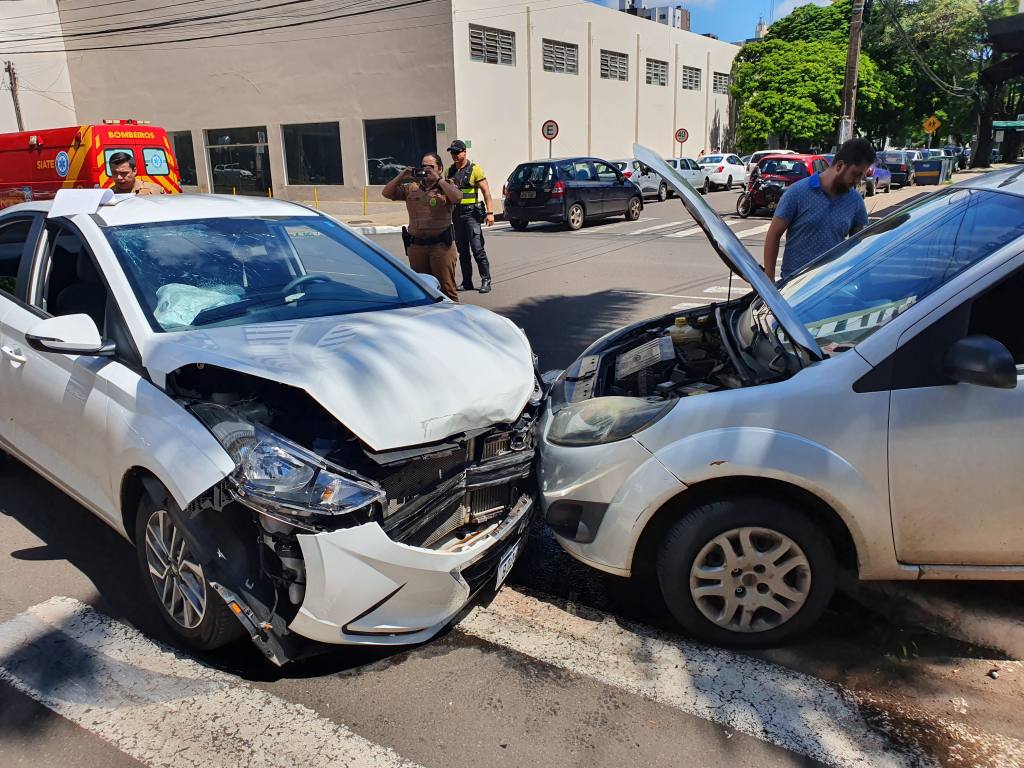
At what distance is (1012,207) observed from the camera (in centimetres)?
312

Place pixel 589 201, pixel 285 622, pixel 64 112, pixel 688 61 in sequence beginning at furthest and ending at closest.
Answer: pixel 688 61 → pixel 64 112 → pixel 589 201 → pixel 285 622

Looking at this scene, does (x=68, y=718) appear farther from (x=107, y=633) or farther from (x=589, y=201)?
(x=589, y=201)

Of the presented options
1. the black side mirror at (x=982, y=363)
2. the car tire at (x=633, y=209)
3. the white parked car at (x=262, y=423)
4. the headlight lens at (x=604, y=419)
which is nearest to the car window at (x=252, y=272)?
the white parked car at (x=262, y=423)

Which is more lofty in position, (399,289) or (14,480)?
(399,289)

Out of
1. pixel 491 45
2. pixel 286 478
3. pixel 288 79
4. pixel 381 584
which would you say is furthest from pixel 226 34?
pixel 381 584

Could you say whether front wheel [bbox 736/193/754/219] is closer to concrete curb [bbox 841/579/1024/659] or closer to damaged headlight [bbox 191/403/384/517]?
concrete curb [bbox 841/579/1024/659]

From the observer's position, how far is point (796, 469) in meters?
2.79

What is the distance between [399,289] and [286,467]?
1767mm

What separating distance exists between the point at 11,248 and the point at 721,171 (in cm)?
3212

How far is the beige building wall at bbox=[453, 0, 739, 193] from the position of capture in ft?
90.6

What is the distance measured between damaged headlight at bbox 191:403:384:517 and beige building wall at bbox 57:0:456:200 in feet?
83.5

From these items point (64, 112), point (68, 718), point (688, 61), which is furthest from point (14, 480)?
point (688, 61)

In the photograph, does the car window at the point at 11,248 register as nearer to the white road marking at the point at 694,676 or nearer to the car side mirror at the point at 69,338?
the car side mirror at the point at 69,338

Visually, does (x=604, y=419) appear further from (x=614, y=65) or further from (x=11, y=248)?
(x=614, y=65)
